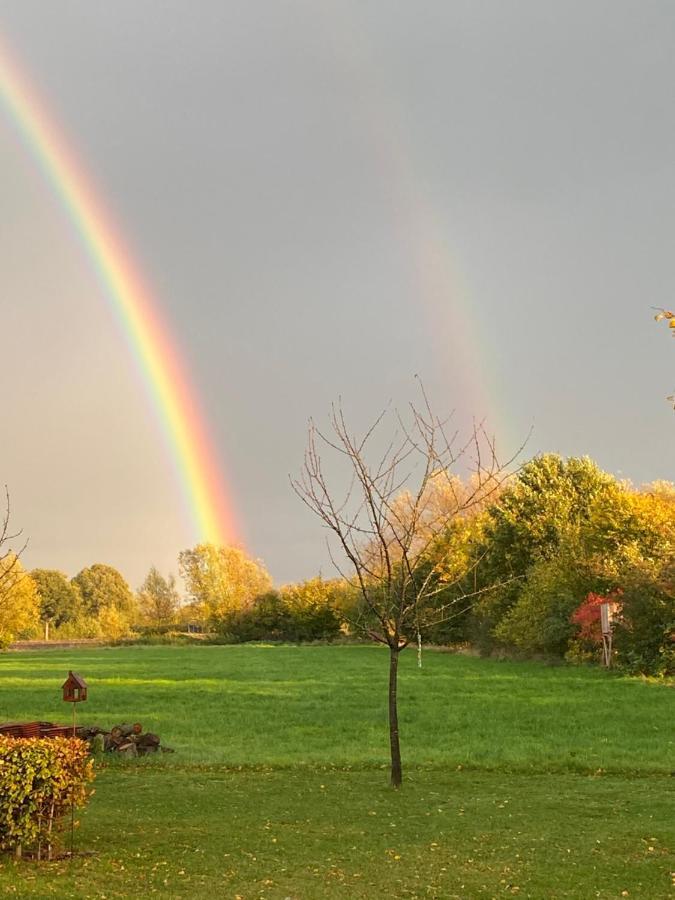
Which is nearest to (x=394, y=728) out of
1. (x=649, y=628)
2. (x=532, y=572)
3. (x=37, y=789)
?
(x=37, y=789)

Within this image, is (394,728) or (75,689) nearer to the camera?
(75,689)

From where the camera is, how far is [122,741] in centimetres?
1806

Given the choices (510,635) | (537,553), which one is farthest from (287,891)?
(537,553)

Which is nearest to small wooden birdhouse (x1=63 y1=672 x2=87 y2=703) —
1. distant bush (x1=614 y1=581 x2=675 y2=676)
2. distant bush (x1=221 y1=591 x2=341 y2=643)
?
distant bush (x1=614 y1=581 x2=675 y2=676)

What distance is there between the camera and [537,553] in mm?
51875

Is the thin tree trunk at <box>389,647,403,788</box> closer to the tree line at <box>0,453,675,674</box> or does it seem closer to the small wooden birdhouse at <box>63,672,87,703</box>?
the tree line at <box>0,453,675,674</box>

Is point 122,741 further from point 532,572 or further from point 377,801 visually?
point 532,572

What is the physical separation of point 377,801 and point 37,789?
5487 millimetres

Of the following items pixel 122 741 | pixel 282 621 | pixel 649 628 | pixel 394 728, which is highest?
pixel 649 628

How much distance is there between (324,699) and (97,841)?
19.8m

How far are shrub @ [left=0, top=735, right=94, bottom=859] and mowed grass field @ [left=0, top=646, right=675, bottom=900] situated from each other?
315 mm

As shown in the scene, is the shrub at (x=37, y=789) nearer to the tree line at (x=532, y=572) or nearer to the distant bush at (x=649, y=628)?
the tree line at (x=532, y=572)

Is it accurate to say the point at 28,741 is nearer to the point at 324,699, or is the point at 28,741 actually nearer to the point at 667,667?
the point at 324,699

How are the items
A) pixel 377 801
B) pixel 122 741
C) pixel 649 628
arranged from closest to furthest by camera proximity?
pixel 377 801 → pixel 122 741 → pixel 649 628
